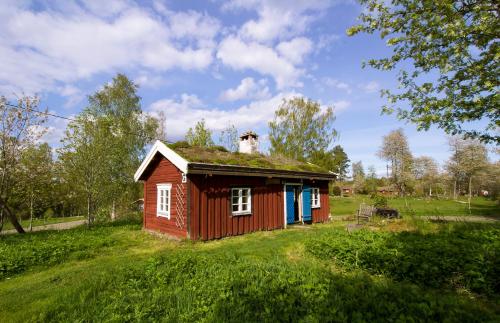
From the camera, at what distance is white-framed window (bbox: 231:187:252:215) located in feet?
40.4

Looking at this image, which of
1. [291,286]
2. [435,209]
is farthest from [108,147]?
[435,209]

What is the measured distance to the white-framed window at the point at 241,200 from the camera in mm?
12305

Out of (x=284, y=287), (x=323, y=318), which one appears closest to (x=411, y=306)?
(x=323, y=318)

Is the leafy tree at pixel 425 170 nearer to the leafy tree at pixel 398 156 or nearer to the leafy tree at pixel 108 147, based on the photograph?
the leafy tree at pixel 398 156

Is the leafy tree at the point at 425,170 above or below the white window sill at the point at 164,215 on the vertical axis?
above

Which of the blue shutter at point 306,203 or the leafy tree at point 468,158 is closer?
the blue shutter at point 306,203

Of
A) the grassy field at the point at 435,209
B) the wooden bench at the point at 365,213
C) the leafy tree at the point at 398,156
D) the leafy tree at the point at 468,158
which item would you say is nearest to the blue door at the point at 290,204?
the wooden bench at the point at 365,213

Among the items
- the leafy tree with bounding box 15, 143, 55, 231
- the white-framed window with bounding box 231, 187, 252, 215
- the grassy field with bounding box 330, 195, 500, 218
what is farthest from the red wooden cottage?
the leafy tree with bounding box 15, 143, 55, 231

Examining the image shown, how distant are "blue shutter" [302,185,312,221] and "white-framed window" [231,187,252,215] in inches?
170

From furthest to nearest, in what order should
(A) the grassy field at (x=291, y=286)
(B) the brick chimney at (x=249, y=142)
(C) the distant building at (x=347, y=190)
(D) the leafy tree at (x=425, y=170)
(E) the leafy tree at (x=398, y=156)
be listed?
(C) the distant building at (x=347, y=190) → (D) the leafy tree at (x=425, y=170) → (E) the leafy tree at (x=398, y=156) → (B) the brick chimney at (x=249, y=142) → (A) the grassy field at (x=291, y=286)

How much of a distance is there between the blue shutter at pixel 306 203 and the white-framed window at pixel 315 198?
465 millimetres

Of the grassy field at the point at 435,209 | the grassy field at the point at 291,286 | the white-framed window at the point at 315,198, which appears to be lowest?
the grassy field at the point at 435,209

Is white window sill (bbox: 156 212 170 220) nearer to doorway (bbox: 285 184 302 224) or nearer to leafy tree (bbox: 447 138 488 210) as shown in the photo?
doorway (bbox: 285 184 302 224)

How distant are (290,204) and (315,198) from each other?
270 cm
